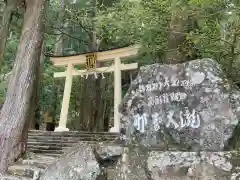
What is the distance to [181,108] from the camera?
4094 millimetres

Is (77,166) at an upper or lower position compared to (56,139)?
lower

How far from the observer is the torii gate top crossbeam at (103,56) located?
1131 cm

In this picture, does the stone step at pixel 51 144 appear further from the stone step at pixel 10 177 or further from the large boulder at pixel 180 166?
the large boulder at pixel 180 166

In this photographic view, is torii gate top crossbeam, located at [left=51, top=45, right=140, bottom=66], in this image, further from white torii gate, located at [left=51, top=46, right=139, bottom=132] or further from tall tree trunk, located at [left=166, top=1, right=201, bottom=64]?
tall tree trunk, located at [left=166, top=1, right=201, bottom=64]

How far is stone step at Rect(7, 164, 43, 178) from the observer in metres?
5.97

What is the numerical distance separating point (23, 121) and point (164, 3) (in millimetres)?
3906

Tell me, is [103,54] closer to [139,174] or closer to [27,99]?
[27,99]

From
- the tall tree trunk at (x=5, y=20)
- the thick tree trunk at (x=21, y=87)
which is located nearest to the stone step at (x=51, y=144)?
the thick tree trunk at (x=21, y=87)

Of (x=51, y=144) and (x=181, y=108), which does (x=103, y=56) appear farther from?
(x=181, y=108)

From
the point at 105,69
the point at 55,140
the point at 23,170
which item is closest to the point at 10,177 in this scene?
the point at 23,170

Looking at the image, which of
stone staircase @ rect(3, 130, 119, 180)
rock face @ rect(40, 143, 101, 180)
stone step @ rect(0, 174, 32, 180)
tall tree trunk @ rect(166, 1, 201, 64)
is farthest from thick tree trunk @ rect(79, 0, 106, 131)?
rock face @ rect(40, 143, 101, 180)

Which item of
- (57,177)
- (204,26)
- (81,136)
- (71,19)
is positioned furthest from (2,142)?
(71,19)

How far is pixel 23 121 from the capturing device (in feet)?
24.4

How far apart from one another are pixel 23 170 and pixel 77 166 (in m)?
2.08
